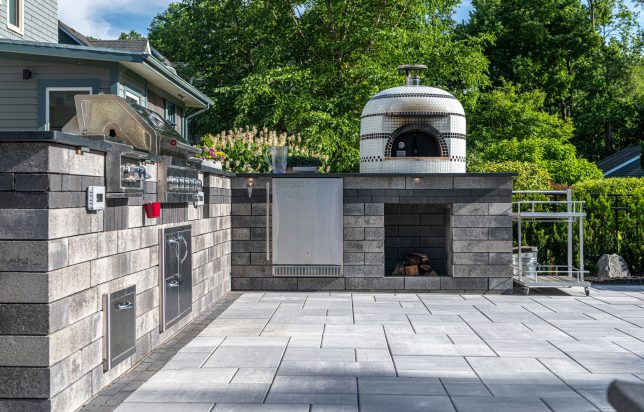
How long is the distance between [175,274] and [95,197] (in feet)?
6.65

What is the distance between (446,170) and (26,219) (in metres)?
6.75

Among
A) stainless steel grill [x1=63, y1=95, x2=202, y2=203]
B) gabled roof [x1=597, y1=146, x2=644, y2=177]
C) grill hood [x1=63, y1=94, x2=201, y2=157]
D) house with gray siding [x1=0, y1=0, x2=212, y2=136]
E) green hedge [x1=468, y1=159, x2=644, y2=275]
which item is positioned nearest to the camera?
stainless steel grill [x1=63, y1=95, x2=202, y2=203]

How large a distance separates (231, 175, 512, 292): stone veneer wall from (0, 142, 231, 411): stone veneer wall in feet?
15.2

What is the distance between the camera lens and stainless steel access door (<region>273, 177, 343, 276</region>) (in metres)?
8.91

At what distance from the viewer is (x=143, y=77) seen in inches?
540

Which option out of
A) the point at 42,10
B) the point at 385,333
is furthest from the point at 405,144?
the point at 42,10

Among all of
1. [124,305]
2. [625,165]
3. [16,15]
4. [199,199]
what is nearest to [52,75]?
[16,15]

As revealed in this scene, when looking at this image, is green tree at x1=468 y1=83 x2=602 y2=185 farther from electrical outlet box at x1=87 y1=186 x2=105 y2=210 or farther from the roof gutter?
electrical outlet box at x1=87 y1=186 x2=105 y2=210

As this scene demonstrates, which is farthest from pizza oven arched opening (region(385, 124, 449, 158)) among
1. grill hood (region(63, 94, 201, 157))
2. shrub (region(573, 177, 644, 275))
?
grill hood (region(63, 94, 201, 157))

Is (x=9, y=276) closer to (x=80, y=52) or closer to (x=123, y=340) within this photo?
(x=123, y=340)

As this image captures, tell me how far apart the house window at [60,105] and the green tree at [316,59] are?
7149 millimetres

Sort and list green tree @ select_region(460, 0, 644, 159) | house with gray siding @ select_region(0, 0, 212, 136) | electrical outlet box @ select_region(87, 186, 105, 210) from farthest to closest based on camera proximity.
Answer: green tree @ select_region(460, 0, 644, 159) < house with gray siding @ select_region(0, 0, 212, 136) < electrical outlet box @ select_region(87, 186, 105, 210)

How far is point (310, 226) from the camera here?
8.92 meters

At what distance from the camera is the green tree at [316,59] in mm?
19688
